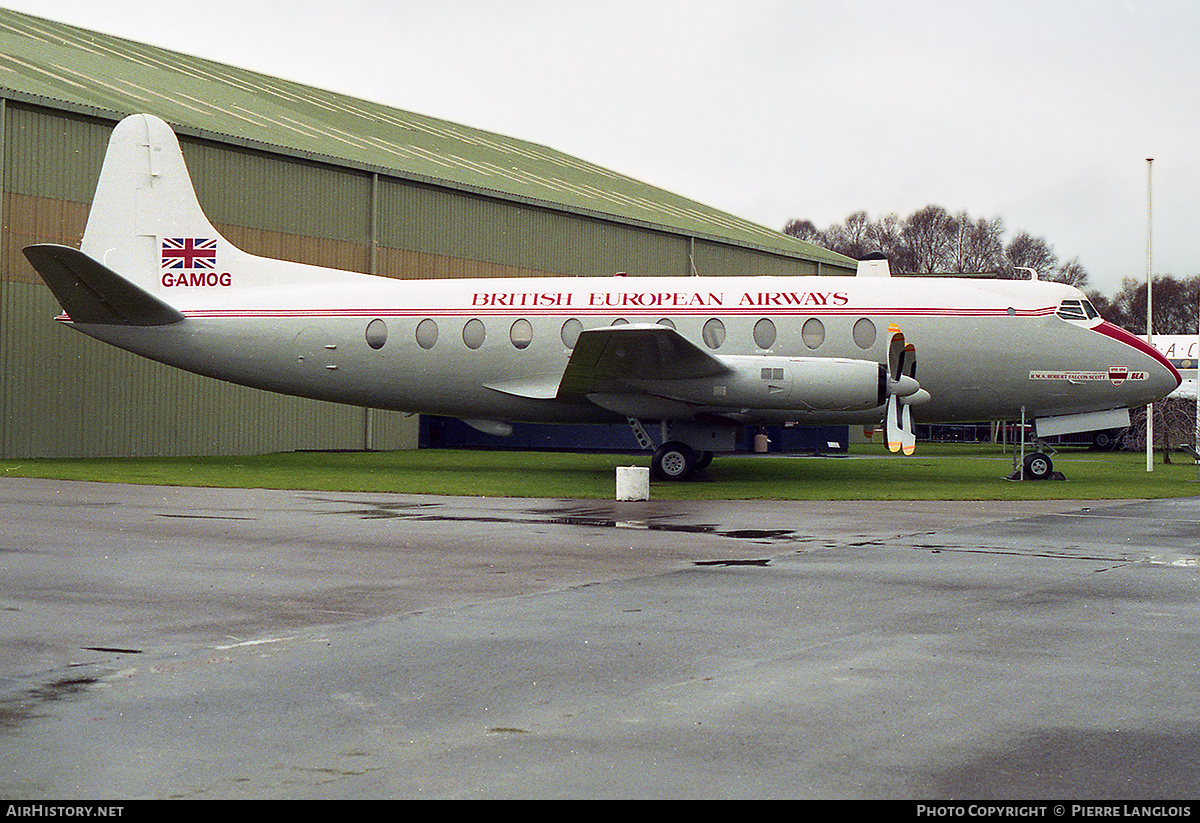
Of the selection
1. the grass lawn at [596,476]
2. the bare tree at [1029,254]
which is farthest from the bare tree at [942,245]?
the grass lawn at [596,476]

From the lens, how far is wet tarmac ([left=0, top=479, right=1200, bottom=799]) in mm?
5035

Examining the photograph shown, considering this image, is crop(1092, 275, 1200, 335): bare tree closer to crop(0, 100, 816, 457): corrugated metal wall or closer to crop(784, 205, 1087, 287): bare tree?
crop(784, 205, 1087, 287): bare tree

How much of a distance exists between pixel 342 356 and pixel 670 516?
1175cm

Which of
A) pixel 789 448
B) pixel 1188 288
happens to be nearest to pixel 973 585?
pixel 789 448

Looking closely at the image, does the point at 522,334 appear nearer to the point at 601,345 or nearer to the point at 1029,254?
the point at 601,345

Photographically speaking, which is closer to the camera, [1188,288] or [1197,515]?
[1197,515]

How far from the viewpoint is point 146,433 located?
33875 mm

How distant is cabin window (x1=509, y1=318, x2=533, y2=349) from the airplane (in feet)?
0.10

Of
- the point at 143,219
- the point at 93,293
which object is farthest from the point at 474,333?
the point at 143,219

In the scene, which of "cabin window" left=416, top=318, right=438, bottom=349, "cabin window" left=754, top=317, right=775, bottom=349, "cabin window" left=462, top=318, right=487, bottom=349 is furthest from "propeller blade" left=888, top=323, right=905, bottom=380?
"cabin window" left=416, top=318, right=438, bottom=349

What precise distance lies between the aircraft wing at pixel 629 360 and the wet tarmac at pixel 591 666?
8296 mm

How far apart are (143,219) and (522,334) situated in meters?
9.70

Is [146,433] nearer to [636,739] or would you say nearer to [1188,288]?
[636,739]

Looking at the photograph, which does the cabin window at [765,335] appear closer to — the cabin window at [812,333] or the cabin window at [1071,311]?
the cabin window at [812,333]
